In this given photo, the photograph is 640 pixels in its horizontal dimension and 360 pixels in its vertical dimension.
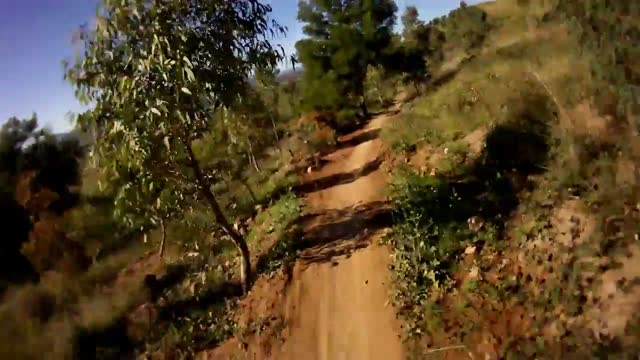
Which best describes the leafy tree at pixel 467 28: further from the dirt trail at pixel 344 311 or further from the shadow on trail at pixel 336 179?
the dirt trail at pixel 344 311

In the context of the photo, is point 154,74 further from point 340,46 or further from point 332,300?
point 340,46

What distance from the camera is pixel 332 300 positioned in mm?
8609

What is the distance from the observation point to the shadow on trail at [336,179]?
596 inches

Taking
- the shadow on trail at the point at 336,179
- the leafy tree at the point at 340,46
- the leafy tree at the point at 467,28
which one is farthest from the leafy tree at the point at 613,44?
the leafy tree at the point at 467,28

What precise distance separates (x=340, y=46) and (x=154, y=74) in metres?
17.7

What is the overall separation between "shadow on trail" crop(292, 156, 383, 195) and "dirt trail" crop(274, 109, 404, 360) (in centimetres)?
466

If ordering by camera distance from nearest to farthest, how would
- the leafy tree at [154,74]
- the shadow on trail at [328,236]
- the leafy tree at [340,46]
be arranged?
the leafy tree at [154,74] → the shadow on trail at [328,236] → the leafy tree at [340,46]

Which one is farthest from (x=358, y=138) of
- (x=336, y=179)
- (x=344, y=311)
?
(x=344, y=311)

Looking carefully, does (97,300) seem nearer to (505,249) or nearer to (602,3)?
(505,249)

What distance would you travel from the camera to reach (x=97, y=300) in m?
12.5

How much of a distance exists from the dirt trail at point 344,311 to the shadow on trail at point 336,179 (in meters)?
4.66

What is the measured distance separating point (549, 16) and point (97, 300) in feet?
42.7

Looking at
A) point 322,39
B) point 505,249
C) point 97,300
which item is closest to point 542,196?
point 505,249

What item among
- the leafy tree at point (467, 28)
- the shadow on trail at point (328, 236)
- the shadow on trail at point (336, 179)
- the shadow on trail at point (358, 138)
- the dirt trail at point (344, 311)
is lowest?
the dirt trail at point (344, 311)
